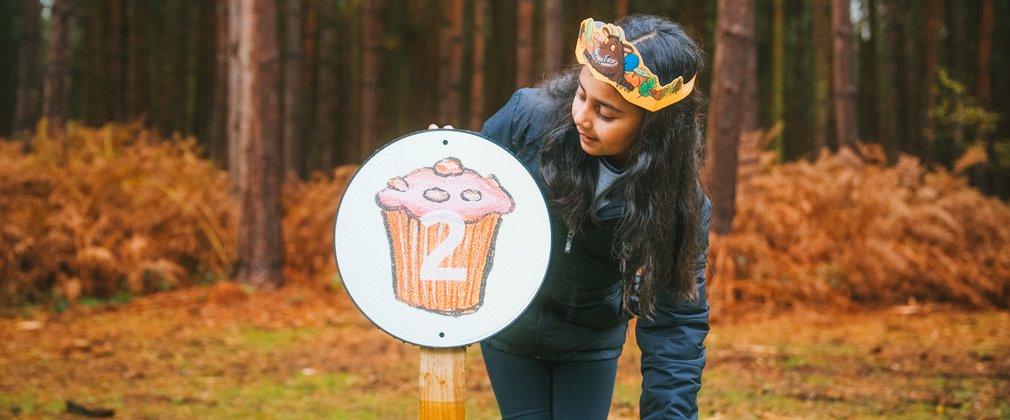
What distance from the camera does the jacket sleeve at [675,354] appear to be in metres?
2.27

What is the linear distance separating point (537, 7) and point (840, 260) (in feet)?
60.3

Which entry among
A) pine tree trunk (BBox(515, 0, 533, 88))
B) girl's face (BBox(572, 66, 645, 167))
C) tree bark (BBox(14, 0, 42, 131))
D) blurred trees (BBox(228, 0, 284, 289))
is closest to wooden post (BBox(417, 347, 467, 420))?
girl's face (BBox(572, 66, 645, 167))

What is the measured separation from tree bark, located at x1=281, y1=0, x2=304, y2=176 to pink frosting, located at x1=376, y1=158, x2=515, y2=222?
11336 mm

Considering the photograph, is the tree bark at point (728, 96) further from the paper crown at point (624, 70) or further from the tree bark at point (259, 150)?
the paper crown at point (624, 70)

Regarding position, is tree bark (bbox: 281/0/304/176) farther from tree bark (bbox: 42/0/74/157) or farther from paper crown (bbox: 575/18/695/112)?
paper crown (bbox: 575/18/695/112)

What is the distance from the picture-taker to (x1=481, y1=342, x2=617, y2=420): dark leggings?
99.3 inches

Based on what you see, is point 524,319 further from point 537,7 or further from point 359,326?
point 537,7

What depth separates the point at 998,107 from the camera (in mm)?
21297

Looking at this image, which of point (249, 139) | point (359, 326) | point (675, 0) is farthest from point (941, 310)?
point (675, 0)

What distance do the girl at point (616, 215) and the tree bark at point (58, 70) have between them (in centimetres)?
816

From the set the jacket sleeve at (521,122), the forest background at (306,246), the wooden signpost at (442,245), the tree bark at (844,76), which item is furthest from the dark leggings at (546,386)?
the tree bark at (844,76)

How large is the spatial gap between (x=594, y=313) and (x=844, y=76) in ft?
34.1

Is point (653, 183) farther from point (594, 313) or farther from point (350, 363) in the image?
point (350, 363)

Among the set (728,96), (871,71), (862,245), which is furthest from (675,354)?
(871,71)
